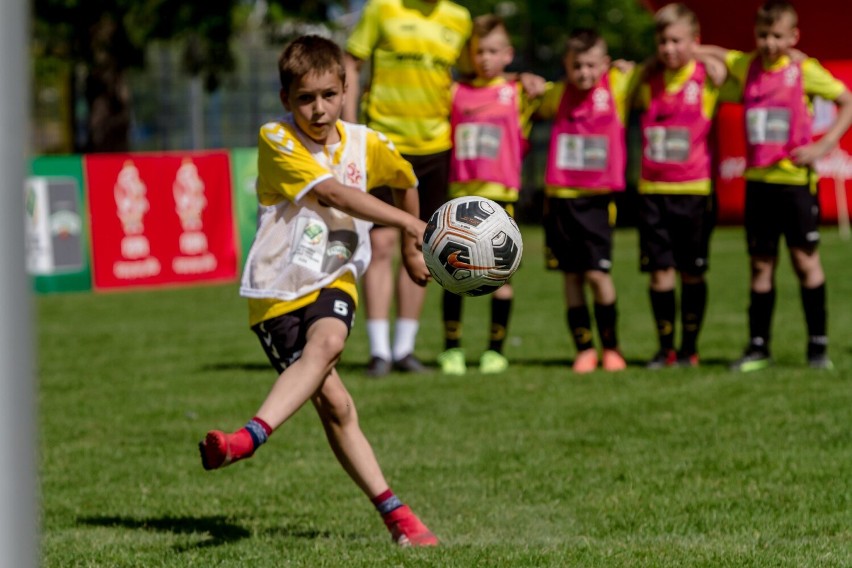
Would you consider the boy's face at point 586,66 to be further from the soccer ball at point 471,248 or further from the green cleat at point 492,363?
the soccer ball at point 471,248

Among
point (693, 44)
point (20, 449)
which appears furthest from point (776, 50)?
point (20, 449)

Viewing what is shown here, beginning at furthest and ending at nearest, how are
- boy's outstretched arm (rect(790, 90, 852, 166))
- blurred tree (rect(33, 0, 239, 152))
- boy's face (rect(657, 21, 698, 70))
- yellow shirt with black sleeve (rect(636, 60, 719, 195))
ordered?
blurred tree (rect(33, 0, 239, 152)), yellow shirt with black sleeve (rect(636, 60, 719, 195)), boy's face (rect(657, 21, 698, 70)), boy's outstretched arm (rect(790, 90, 852, 166))

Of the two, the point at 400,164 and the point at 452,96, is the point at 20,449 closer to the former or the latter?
the point at 400,164

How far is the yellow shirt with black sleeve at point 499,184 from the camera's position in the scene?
349 inches

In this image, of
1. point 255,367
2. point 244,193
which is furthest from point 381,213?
point 244,193

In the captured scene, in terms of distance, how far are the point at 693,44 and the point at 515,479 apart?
12.4 ft

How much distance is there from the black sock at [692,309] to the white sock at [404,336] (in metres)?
1.74

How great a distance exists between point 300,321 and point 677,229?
4396mm

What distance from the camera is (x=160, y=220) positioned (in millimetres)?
16594

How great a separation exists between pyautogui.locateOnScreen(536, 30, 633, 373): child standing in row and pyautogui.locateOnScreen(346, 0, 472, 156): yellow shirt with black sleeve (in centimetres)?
79

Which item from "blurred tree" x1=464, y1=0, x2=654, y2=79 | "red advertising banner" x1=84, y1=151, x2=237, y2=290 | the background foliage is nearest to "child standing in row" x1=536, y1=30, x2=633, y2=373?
"red advertising banner" x1=84, y1=151, x2=237, y2=290

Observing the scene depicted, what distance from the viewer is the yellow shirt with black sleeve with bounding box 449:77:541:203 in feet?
29.1

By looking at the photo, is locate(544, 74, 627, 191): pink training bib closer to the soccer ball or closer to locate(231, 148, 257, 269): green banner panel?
the soccer ball

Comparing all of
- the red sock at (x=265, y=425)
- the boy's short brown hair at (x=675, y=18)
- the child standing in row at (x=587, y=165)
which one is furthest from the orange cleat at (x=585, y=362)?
the red sock at (x=265, y=425)
